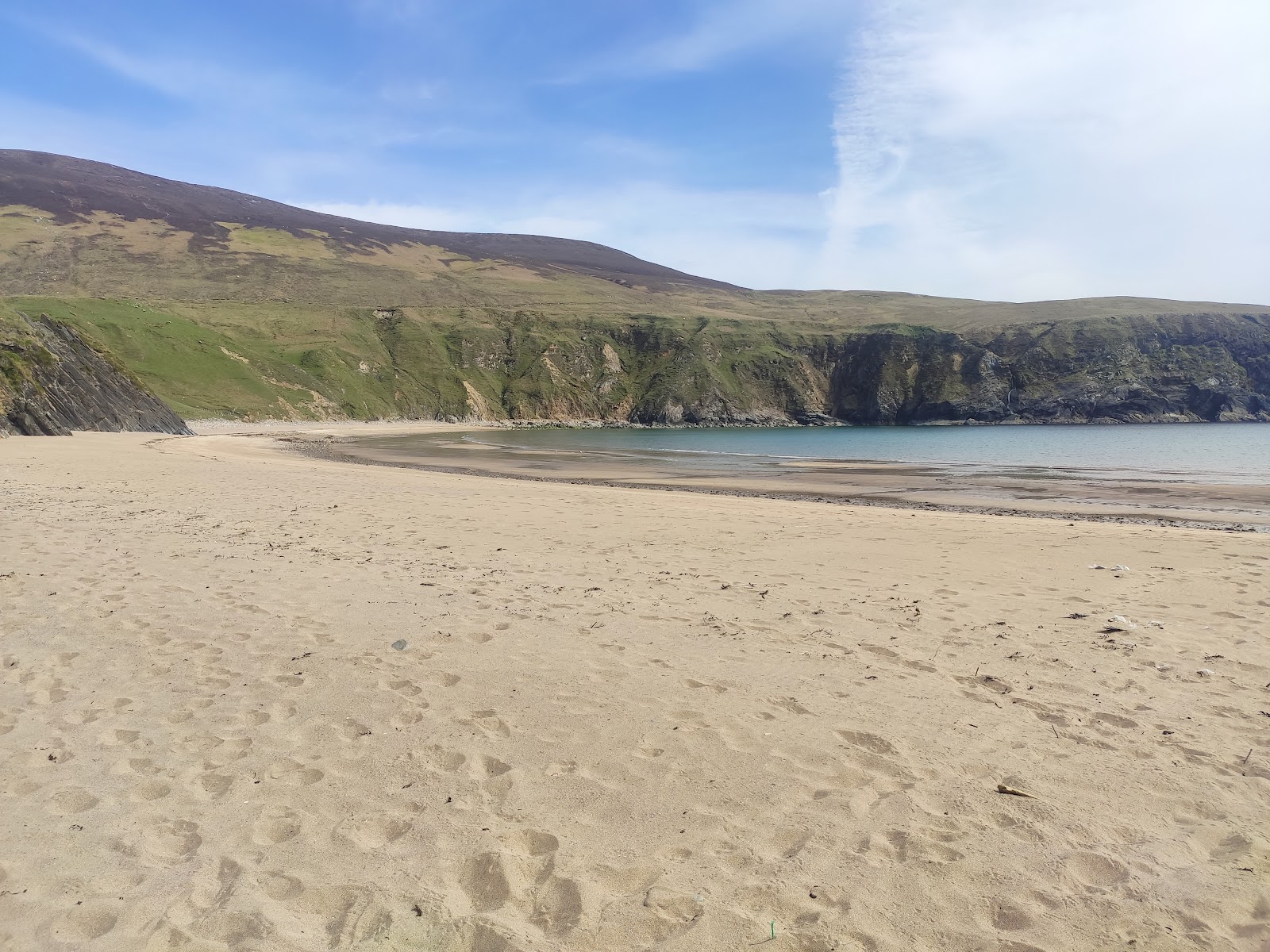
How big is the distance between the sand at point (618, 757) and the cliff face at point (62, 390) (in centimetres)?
3251

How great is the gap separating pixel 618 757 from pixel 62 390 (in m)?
48.8

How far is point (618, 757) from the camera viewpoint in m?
4.85

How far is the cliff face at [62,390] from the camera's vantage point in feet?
116

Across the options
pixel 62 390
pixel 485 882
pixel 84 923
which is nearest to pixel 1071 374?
pixel 62 390

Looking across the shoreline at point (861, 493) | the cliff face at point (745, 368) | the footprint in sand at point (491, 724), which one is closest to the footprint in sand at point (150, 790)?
the footprint in sand at point (491, 724)

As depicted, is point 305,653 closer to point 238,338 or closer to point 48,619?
point 48,619

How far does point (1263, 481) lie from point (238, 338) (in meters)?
105

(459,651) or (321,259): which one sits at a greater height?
(321,259)

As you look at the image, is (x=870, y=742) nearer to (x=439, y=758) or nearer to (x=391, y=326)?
(x=439, y=758)

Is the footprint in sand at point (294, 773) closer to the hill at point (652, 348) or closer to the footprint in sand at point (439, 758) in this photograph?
the footprint in sand at point (439, 758)

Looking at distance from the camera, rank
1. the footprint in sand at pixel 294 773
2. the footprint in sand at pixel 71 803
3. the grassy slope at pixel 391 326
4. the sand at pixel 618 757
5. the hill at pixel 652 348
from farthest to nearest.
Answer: the hill at pixel 652 348, the grassy slope at pixel 391 326, the footprint in sand at pixel 294 773, the footprint in sand at pixel 71 803, the sand at pixel 618 757

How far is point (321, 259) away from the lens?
176375 mm

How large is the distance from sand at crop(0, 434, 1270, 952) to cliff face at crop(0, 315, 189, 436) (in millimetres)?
32510

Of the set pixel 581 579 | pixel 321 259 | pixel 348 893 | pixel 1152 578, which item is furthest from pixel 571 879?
pixel 321 259
